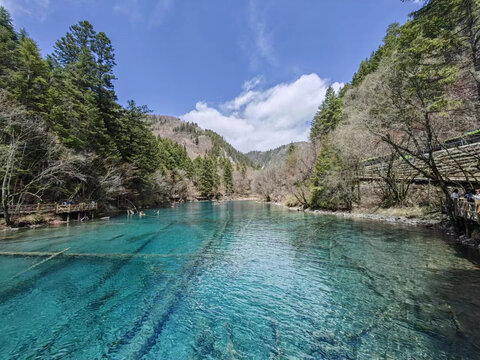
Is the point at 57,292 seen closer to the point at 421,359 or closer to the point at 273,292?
the point at 273,292

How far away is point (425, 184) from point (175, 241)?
22726mm

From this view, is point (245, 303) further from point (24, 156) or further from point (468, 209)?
point (24, 156)

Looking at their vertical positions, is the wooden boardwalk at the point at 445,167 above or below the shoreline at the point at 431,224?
above

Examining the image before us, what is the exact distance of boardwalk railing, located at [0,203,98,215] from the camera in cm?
1731

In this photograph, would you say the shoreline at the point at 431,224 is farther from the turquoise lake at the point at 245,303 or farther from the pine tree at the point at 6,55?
the pine tree at the point at 6,55

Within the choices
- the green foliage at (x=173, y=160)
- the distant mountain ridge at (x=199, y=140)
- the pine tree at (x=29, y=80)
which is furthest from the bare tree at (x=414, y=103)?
the distant mountain ridge at (x=199, y=140)

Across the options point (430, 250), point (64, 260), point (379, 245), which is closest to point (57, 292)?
point (64, 260)

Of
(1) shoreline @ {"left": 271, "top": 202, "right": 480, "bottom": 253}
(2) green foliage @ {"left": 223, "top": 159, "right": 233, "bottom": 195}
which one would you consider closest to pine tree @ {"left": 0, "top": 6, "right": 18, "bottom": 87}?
(1) shoreline @ {"left": 271, "top": 202, "right": 480, "bottom": 253}

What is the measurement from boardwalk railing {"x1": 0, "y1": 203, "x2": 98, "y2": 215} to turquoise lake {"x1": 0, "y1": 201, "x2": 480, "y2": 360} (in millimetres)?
9256

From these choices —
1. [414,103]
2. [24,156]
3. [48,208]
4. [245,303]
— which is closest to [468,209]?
[414,103]

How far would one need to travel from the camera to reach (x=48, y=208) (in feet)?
65.1

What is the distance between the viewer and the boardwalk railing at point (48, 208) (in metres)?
17.3

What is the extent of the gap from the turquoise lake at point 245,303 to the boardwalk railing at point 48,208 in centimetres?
926

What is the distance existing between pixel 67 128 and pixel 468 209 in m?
32.5
